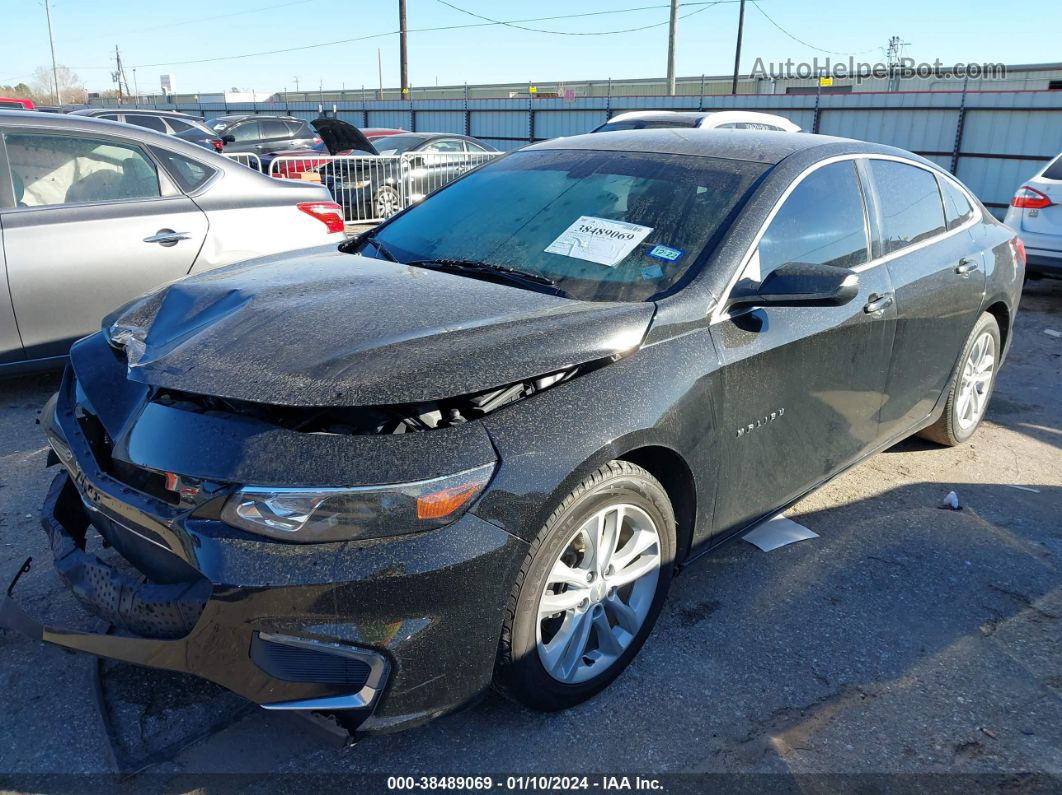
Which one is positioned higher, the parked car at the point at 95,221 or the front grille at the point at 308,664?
the parked car at the point at 95,221

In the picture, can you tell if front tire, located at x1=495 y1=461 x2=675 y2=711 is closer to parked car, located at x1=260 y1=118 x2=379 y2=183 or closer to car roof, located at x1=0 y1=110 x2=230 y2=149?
car roof, located at x1=0 y1=110 x2=230 y2=149

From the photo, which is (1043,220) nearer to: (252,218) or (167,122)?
(252,218)

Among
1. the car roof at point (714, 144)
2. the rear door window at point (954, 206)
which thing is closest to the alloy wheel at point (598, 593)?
the car roof at point (714, 144)

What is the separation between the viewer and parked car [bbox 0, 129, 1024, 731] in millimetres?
2078

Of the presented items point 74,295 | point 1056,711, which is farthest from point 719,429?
point 74,295

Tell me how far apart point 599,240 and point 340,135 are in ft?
28.9

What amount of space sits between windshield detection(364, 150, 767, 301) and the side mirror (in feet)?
0.81

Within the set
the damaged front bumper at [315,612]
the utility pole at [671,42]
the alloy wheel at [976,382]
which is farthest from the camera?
the utility pole at [671,42]

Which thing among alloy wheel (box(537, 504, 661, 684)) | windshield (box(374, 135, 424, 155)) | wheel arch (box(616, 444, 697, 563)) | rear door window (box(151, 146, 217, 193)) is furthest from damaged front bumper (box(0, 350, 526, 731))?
windshield (box(374, 135, 424, 155))

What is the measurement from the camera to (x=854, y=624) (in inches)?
125

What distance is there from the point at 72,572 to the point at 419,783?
114cm

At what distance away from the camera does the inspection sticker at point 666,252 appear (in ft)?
9.73

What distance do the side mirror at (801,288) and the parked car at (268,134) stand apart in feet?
53.1

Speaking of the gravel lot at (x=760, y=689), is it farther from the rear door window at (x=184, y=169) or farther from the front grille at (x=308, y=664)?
the rear door window at (x=184, y=169)
